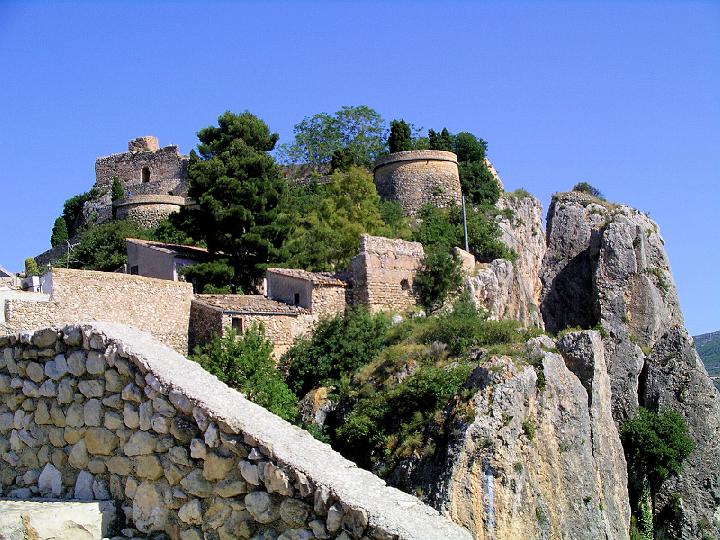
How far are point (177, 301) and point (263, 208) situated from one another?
666cm

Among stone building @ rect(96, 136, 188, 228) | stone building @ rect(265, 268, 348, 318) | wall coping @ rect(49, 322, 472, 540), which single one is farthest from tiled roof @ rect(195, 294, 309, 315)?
stone building @ rect(96, 136, 188, 228)

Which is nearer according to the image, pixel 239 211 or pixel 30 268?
pixel 239 211

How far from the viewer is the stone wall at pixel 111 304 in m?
19.6

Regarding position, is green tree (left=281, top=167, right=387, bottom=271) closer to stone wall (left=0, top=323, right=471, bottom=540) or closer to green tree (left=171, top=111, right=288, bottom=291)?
green tree (left=171, top=111, right=288, bottom=291)

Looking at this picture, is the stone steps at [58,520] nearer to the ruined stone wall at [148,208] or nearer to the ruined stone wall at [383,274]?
the ruined stone wall at [383,274]

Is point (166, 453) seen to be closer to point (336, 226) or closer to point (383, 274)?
point (383, 274)

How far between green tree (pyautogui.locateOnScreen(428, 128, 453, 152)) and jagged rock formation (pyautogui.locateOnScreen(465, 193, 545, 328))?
358 cm

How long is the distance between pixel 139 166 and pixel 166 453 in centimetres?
4834

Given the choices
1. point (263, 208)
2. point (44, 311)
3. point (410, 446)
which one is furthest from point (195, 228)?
point (410, 446)

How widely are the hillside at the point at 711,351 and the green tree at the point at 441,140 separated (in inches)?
1222

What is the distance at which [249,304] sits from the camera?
23.5 metres

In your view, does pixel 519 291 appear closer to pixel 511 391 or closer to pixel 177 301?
pixel 177 301

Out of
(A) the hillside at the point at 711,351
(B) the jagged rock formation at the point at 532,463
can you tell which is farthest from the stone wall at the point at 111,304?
(A) the hillside at the point at 711,351

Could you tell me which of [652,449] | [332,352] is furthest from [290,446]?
[652,449]
